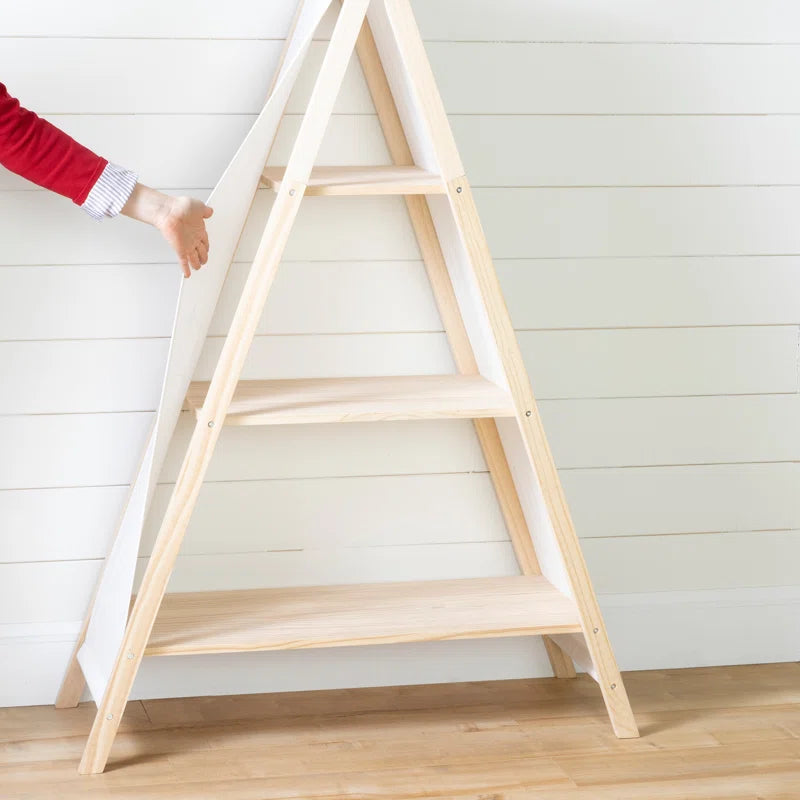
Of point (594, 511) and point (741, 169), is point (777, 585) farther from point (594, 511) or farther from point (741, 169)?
point (741, 169)

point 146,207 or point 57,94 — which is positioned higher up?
point 57,94

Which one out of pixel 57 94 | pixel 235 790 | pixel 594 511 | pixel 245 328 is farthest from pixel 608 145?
pixel 235 790

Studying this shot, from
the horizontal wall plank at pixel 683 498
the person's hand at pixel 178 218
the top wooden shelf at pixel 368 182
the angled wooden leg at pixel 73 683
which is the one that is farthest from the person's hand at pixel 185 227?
A: the horizontal wall plank at pixel 683 498

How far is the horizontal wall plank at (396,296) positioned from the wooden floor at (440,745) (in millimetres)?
661

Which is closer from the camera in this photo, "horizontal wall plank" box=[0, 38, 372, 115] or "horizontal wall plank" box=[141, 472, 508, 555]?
"horizontal wall plank" box=[0, 38, 372, 115]

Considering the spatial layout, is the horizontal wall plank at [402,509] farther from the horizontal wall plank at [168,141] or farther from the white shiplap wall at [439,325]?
the horizontal wall plank at [168,141]

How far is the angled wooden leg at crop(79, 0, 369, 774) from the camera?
160 centimetres

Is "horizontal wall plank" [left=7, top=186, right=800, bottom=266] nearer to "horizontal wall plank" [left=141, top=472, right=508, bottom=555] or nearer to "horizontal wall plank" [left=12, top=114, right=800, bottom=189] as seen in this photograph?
"horizontal wall plank" [left=12, top=114, right=800, bottom=189]

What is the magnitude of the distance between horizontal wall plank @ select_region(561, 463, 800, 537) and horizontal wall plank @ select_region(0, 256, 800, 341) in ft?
0.92

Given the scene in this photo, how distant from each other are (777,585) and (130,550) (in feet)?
4.10

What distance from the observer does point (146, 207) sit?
1736mm

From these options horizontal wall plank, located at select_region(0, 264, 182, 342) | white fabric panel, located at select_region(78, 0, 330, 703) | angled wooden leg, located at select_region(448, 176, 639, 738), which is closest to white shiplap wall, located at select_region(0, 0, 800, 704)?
horizontal wall plank, located at select_region(0, 264, 182, 342)

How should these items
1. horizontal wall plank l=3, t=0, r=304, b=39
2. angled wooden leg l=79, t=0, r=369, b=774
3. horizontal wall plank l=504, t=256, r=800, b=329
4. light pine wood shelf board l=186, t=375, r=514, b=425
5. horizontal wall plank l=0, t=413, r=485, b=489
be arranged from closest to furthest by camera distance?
1. angled wooden leg l=79, t=0, r=369, b=774
2. light pine wood shelf board l=186, t=375, r=514, b=425
3. horizontal wall plank l=3, t=0, r=304, b=39
4. horizontal wall plank l=0, t=413, r=485, b=489
5. horizontal wall plank l=504, t=256, r=800, b=329

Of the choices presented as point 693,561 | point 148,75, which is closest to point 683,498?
point 693,561
